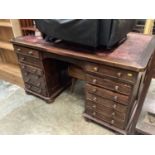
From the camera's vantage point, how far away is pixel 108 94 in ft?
4.51

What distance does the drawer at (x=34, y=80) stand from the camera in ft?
6.09

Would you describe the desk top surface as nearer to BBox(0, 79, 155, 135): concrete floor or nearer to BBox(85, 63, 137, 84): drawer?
BBox(85, 63, 137, 84): drawer

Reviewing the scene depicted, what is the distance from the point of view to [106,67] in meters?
1.26

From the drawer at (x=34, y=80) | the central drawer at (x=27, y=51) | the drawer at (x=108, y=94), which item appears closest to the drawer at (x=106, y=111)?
the drawer at (x=108, y=94)

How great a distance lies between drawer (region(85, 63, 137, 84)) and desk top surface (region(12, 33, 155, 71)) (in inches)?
1.9

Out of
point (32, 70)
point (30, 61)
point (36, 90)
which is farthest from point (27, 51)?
point (36, 90)

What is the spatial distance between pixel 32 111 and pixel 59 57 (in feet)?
2.63

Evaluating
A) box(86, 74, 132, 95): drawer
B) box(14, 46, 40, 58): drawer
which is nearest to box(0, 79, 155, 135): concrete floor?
box(86, 74, 132, 95): drawer

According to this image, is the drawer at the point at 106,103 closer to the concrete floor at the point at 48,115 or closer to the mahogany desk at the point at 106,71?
the mahogany desk at the point at 106,71
